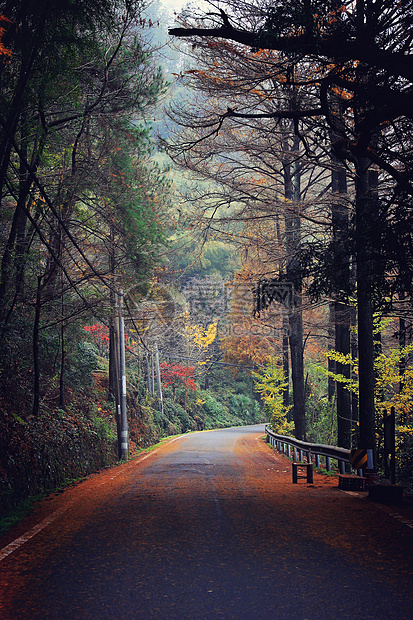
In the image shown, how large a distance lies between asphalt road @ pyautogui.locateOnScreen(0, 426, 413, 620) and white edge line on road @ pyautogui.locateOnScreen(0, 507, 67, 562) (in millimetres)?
55

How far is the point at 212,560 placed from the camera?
18.7ft

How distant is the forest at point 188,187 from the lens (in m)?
9.03

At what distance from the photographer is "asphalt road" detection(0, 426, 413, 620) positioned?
14.5 ft

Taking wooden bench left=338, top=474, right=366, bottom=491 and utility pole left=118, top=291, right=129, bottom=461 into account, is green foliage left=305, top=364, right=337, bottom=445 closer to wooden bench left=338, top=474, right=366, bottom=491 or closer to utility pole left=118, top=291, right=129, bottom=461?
utility pole left=118, top=291, right=129, bottom=461

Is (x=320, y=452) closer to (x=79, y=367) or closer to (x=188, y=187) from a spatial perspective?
(x=188, y=187)

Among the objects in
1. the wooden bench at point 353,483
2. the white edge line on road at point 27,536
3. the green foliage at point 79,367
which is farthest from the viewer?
the green foliage at point 79,367

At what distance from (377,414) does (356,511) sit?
8.32 metres

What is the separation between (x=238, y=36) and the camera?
7359 mm

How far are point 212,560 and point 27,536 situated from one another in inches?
108

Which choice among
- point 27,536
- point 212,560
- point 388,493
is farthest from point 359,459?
point 27,536

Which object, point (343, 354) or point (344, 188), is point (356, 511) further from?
point (344, 188)

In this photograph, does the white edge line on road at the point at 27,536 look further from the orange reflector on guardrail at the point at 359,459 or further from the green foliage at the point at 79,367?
the green foliage at the point at 79,367

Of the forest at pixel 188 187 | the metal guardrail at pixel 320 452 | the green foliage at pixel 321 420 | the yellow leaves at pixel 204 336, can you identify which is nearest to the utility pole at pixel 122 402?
the forest at pixel 188 187

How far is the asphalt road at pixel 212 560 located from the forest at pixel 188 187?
2.55 m
